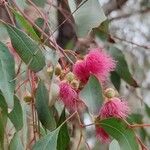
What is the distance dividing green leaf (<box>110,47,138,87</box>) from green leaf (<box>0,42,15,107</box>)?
76 cm

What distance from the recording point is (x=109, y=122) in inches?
47.4

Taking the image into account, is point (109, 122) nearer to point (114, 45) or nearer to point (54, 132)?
point (54, 132)

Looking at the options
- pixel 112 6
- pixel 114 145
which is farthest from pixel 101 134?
pixel 112 6

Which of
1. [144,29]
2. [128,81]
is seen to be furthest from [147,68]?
[128,81]

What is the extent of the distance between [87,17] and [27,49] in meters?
0.16

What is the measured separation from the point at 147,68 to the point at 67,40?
2.21 ft

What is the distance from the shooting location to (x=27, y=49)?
49.3 inches

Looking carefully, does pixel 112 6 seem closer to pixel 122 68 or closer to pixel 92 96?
pixel 122 68

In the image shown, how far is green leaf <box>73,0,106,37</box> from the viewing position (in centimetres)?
125

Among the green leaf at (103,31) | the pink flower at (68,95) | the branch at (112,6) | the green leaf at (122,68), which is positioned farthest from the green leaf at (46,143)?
the branch at (112,6)

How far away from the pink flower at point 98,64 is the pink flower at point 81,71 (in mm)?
13

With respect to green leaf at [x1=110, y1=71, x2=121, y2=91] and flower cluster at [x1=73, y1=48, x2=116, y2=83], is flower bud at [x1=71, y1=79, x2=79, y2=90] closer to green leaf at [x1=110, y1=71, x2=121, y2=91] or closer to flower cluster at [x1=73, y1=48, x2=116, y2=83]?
flower cluster at [x1=73, y1=48, x2=116, y2=83]

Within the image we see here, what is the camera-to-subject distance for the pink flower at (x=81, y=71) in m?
1.22

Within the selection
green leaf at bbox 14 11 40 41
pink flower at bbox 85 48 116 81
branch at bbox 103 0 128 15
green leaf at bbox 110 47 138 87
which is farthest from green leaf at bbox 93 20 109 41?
green leaf at bbox 14 11 40 41
